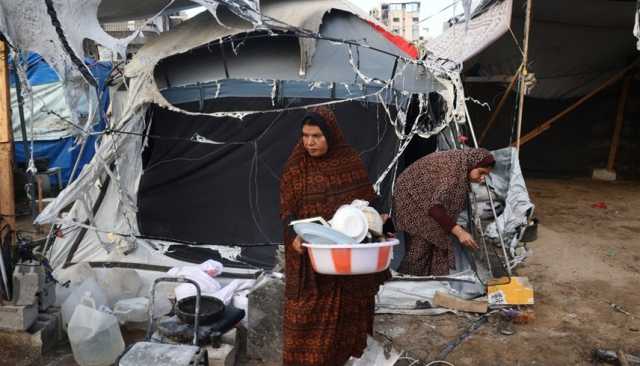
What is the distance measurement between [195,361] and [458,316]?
2.22 meters

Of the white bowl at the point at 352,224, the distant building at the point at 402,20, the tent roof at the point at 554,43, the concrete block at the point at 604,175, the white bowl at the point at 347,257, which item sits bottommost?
the concrete block at the point at 604,175

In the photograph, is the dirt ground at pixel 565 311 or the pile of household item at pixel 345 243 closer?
the pile of household item at pixel 345 243

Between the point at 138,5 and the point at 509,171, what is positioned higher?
the point at 138,5

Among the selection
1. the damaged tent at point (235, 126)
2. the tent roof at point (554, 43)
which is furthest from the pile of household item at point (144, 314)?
the tent roof at point (554, 43)

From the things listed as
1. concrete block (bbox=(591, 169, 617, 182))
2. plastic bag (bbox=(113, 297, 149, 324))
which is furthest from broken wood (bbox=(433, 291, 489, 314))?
concrete block (bbox=(591, 169, 617, 182))

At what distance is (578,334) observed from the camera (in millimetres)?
3650

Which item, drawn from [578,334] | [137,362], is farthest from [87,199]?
[578,334]

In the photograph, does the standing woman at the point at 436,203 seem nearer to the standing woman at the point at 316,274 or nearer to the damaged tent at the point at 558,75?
the standing woman at the point at 316,274

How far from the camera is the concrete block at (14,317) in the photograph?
3.11m

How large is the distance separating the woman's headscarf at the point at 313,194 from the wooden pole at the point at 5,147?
202 centimetres

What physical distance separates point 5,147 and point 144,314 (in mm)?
1411

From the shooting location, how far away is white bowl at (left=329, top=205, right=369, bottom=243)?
7.48 feet

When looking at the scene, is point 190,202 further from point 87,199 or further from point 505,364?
point 505,364

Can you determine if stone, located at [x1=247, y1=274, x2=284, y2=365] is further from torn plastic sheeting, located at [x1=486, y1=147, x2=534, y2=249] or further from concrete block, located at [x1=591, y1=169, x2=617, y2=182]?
concrete block, located at [x1=591, y1=169, x2=617, y2=182]
